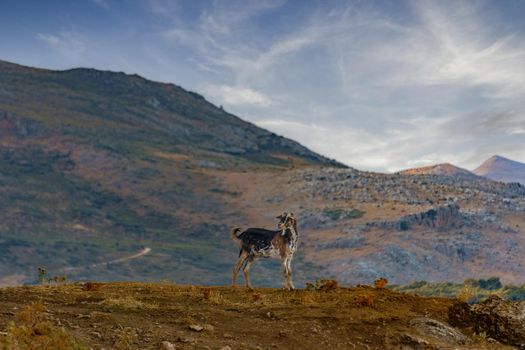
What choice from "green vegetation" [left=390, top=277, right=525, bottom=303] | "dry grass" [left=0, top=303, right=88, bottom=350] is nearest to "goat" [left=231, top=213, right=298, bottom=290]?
"dry grass" [left=0, top=303, right=88, bottom=350]

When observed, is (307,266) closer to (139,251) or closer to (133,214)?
(139,251)

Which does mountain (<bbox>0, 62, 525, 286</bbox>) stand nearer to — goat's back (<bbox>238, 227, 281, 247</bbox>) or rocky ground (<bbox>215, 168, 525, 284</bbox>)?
rocky ground (<bbox>215, 168, 525, 284</bbox>)

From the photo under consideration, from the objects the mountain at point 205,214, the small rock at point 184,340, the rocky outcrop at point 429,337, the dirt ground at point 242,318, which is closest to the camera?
the small rock at point 184,340

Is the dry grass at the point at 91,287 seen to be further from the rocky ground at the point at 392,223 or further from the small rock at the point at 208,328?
the rocky ground at the point at 392,223

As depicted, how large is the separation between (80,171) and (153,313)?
142 metres

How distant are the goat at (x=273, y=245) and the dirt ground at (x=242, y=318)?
1726mm

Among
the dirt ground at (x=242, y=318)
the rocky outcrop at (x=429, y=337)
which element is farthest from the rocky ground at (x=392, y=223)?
the rocky outcrop at (x=429, y=337)

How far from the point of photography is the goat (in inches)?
856

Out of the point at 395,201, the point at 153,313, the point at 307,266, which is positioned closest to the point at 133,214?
the point at 307,266

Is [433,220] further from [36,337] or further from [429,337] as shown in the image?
[36,337]

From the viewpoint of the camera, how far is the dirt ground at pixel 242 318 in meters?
14.6

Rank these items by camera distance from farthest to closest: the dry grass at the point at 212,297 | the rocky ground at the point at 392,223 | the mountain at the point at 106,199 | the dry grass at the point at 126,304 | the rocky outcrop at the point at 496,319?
the mountain at the point at 106,199
the rocky ground at the point at 392,223
the dry grass at the point at 212,297
the dry grass at the point at 126,304
the rocky outcrop at the point at 496,319

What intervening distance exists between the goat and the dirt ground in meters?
1.73

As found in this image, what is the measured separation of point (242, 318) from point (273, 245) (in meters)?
5.44
